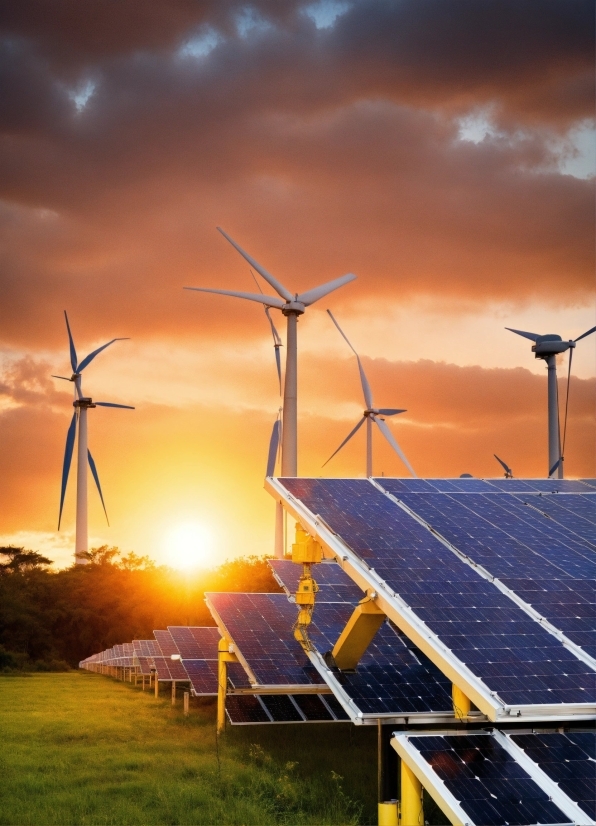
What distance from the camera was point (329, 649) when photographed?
989 inches

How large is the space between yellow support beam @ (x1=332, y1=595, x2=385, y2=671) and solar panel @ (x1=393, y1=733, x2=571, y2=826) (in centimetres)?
391


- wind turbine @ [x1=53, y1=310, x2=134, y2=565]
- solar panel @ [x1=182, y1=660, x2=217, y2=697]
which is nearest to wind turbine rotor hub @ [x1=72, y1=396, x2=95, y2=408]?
wind turbine @ [x1=53, y1=310, x2=134, y2=565]

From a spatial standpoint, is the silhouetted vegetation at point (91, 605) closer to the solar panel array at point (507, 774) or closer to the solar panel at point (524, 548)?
the solar panel at point (524, 548)

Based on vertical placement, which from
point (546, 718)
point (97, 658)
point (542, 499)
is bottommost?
point (97, 658)

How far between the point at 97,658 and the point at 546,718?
9082cm

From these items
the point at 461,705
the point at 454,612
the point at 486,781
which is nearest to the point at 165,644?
the point at 454,612

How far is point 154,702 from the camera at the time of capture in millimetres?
56000

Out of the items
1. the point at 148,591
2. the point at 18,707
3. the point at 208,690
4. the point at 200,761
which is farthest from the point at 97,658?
the point at 200,761

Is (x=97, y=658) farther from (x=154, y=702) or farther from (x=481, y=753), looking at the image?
(x=481, y=753)

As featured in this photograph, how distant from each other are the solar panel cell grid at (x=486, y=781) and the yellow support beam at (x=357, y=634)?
3.94m

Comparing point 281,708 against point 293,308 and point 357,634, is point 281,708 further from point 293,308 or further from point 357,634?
point 293,308

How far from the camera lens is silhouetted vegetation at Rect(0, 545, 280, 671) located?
122375 millimetres

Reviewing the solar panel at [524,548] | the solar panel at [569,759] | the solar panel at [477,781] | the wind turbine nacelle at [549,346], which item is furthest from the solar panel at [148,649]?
the solar panel at [477,781]

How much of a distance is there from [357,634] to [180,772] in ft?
30.4
